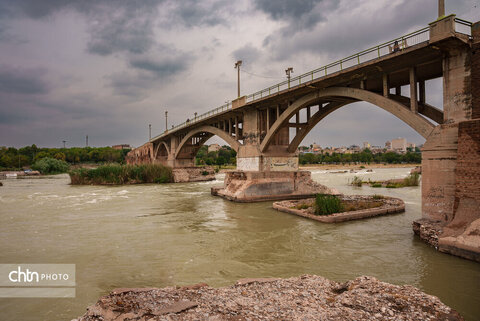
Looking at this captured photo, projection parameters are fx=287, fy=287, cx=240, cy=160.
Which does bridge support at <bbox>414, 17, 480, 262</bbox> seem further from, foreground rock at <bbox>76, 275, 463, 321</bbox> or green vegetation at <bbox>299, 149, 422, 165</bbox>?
green vegetation at <bbox>299, 149, 422, 165</bbox>

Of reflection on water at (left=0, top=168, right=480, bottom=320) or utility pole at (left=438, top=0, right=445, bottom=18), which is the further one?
utility pole at (left=438, top=0, right=445, bottom=18)

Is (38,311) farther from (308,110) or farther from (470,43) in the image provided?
(308,110)

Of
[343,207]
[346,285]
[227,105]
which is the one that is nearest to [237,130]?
[227,105]

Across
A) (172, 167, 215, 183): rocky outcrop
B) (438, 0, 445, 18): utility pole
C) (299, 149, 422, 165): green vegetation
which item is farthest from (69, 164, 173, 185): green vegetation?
(299, 149, 422, 165): green vegetation

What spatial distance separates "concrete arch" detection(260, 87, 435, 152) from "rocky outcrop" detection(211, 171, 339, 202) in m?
2.79

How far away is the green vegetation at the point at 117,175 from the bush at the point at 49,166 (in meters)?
40.0

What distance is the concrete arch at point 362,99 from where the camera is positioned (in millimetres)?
12008

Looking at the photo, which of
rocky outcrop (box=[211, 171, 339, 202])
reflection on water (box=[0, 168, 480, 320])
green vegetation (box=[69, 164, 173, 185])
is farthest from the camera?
green vegetation (box=[69, 164, 173, 185])

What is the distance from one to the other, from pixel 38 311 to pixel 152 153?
194 ft

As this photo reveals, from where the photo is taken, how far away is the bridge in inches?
352

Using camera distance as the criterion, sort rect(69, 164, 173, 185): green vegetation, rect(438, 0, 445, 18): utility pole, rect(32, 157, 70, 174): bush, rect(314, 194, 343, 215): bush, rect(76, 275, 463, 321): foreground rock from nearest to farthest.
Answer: rect(76, 275, 463, 321): foreground rock < rect(438, 0, 445, 18): utility pole < rect(314, 194, 343, 215): bush < rect(69, 164, 173, 185): green vegetation < rect(32, 157, 70, 174): bush

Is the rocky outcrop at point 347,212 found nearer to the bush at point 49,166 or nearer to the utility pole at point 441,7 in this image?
the utility pole at point 441,7

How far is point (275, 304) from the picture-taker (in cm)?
439

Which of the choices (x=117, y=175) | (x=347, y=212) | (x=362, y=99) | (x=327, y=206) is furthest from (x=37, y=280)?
(x=117, y=175)
